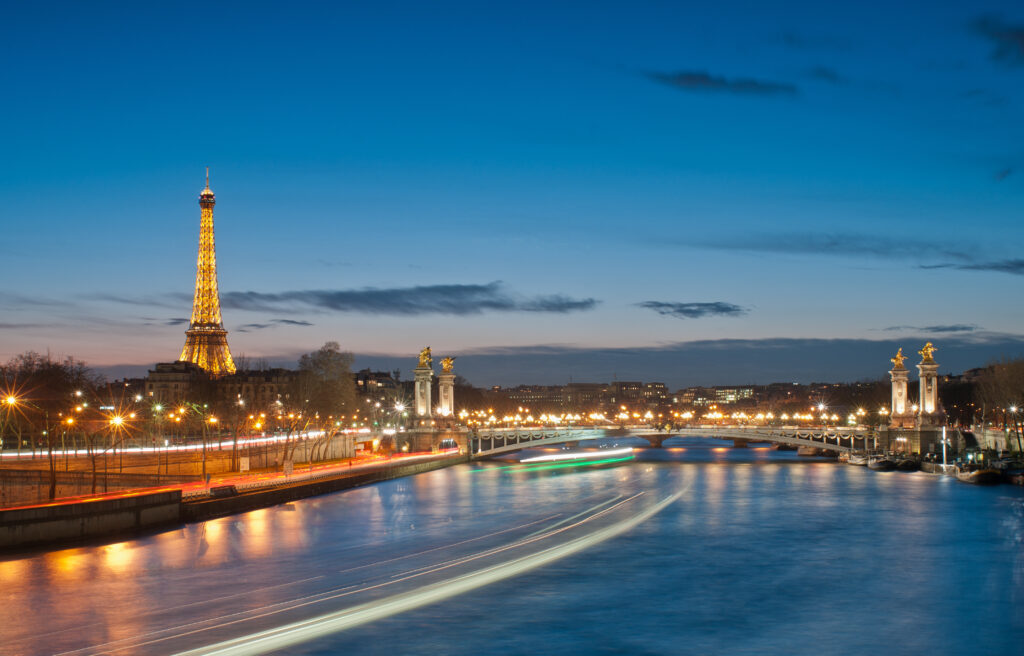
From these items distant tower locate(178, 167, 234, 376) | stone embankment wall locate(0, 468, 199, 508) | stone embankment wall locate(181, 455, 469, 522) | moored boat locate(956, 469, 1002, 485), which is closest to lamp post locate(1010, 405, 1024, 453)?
moored boat locate(956, 469, 1002, 485)

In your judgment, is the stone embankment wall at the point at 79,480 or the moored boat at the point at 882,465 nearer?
the stone embankment wall at the point at 79,480

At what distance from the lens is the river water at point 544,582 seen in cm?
2000

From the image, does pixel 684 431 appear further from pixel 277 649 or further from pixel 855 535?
pixel 277 649

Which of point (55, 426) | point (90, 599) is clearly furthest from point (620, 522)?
point (55, 426)

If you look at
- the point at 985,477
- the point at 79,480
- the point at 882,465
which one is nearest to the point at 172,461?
the point at 79,480

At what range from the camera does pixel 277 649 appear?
18.7 metres

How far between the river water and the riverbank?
933mm

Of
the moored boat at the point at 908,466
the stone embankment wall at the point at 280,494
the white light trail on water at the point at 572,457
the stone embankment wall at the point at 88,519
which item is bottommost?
the white light trail on water at the point at 572,457

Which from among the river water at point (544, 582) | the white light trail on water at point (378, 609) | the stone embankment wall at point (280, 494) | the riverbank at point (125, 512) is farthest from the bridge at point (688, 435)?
the white light trail on water at point (378, 609)

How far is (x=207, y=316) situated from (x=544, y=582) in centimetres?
8997

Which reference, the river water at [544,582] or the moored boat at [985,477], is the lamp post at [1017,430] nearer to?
the moored boat at [985,477]

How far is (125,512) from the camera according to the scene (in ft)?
106

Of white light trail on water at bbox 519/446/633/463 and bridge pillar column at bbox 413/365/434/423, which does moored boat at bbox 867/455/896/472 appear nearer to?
white light trail on water at bbox 519/446/633/463

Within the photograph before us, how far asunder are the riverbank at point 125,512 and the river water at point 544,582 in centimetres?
93
